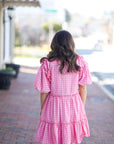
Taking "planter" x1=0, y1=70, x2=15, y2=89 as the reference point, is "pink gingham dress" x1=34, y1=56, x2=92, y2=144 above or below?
above

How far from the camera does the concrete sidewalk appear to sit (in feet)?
16.5

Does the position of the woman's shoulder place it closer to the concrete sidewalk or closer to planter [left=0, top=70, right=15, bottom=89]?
the concrete sidewalk

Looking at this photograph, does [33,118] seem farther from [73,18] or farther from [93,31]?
[73,18]

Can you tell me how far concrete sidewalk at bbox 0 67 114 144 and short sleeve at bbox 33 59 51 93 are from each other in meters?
1.88

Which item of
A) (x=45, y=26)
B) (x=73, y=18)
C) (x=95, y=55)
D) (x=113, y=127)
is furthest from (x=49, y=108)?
(x=73, y=18)

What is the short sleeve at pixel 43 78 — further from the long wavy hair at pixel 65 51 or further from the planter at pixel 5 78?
the planter at pixel 5 78

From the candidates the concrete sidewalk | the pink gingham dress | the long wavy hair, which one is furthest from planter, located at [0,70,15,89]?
the long wavy hair

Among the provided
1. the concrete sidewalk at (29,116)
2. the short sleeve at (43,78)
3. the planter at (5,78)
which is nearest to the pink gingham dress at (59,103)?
the short sleeve at (43,78)

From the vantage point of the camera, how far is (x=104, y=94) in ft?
32.8

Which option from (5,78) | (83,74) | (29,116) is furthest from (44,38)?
(83,74)

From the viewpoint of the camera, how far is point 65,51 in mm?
3088

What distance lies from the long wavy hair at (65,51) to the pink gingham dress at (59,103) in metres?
0.06

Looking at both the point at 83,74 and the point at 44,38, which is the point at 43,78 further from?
the point at 44,38

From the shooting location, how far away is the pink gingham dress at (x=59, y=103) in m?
3.12
